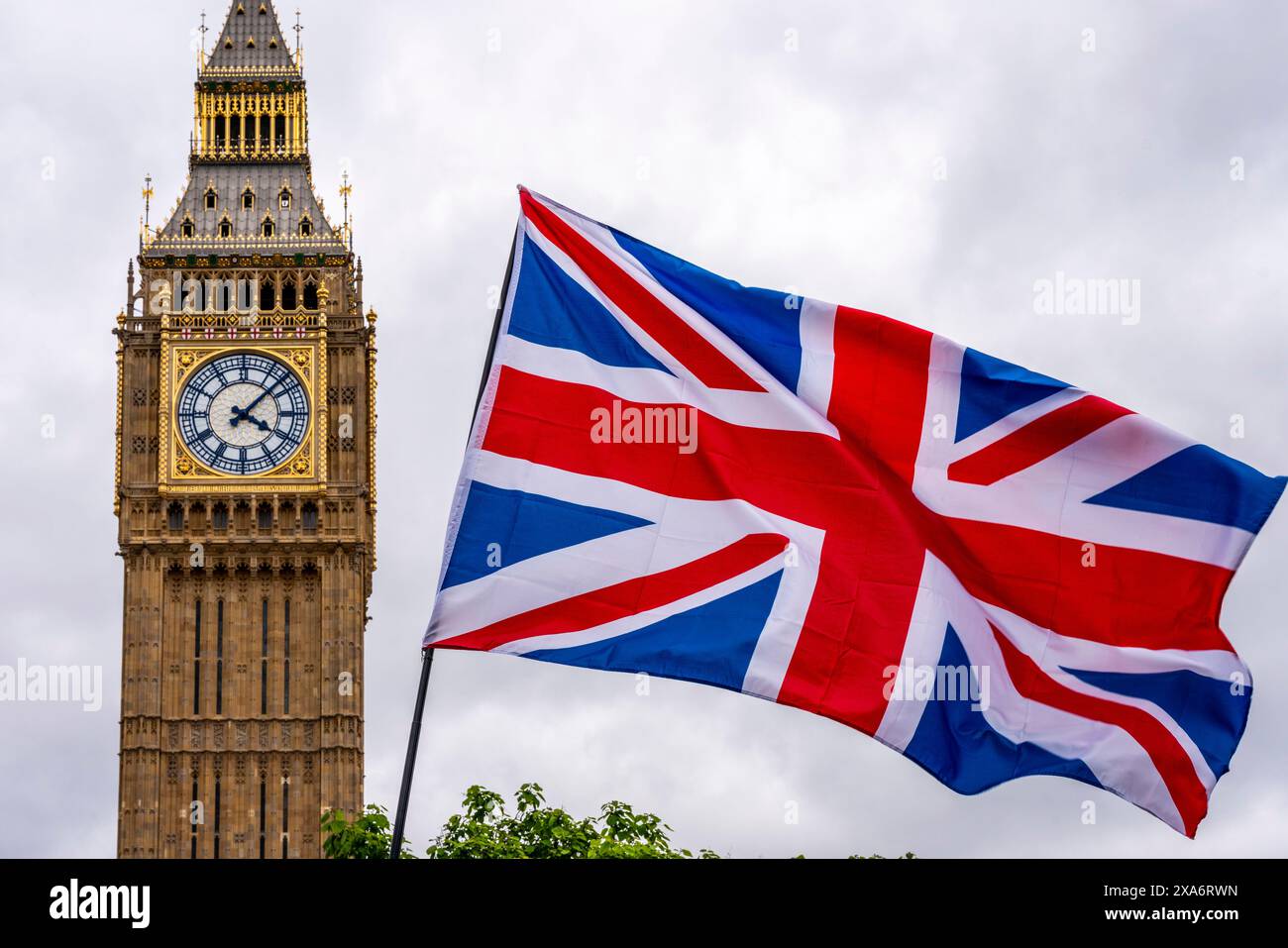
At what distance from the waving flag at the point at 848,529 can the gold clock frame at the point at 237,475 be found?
6765 cm

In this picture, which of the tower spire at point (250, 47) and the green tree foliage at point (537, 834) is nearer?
the green tree foliage at point (537, 834)

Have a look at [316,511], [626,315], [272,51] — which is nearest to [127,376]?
[316,511]

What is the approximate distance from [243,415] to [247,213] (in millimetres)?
8362

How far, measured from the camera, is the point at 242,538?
90.2 meters

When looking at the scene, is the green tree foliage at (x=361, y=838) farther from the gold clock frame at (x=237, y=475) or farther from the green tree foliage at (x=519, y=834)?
the gold clock frame at (x=237, y=475)

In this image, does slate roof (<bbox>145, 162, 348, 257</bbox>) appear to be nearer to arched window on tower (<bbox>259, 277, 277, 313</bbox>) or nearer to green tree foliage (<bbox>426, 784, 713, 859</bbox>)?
arched window on tower (<bbox>259, 277, 277, 313</bbox>)

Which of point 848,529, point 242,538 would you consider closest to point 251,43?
point 242,538

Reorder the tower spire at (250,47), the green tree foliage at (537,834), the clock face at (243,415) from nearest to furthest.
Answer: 1. the green tree foliage at (537,834)
2. the clock face at (243,415)
3. the tower spire at (250,47)

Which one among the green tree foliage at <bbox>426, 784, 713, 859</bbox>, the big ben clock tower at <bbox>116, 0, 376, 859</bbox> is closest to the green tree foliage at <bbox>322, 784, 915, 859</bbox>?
the green tree foliage at <bbox>426, 784, 713, 859</bbox>

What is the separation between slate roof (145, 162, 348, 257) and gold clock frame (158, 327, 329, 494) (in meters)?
4.11

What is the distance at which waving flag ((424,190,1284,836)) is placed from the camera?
22.3 metres

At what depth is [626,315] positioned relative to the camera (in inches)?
935

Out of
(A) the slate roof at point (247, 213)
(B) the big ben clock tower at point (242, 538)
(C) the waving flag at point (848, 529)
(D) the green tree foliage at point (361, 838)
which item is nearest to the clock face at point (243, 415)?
(B) the big ben clock tower at point (242, 538)

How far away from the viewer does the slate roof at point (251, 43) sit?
326ft
